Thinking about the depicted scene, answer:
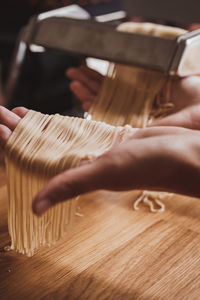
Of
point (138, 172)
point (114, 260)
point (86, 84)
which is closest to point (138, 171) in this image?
point (138, 172)

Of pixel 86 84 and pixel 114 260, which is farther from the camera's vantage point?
pixel 86 84

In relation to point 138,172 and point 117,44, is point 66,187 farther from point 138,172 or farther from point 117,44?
point 117,44

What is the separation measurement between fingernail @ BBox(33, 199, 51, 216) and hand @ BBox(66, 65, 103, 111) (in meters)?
0.74

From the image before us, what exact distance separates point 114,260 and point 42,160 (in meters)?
0.21

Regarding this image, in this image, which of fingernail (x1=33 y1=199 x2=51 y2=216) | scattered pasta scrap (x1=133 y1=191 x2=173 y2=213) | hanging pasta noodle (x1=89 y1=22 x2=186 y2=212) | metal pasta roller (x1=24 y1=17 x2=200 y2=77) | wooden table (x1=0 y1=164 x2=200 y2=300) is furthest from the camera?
hanging pasta noodle (x1=89 y1=22 x2=186 y2=212)

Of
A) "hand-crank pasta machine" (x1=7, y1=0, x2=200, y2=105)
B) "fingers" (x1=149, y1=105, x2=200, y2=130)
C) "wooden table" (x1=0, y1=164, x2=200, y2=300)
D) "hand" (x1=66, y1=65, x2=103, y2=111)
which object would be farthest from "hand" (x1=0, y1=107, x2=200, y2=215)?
"hand" (x1=66, y1=65, x2=103, y2=111)

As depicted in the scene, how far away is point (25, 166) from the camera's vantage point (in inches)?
25.9

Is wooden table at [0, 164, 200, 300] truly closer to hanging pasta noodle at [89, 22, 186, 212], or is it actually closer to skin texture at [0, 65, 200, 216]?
skin texture at [0, 65, 200, 216]

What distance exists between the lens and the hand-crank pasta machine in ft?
3.29

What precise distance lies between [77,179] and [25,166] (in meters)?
0.16

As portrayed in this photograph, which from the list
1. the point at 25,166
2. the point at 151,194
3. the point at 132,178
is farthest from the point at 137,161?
the point at 151,194

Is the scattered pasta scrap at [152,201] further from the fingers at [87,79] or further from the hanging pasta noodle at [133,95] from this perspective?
the fingers at [87,79]

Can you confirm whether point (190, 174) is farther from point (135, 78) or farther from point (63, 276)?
point (135, 78)

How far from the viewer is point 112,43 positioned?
1.08m
